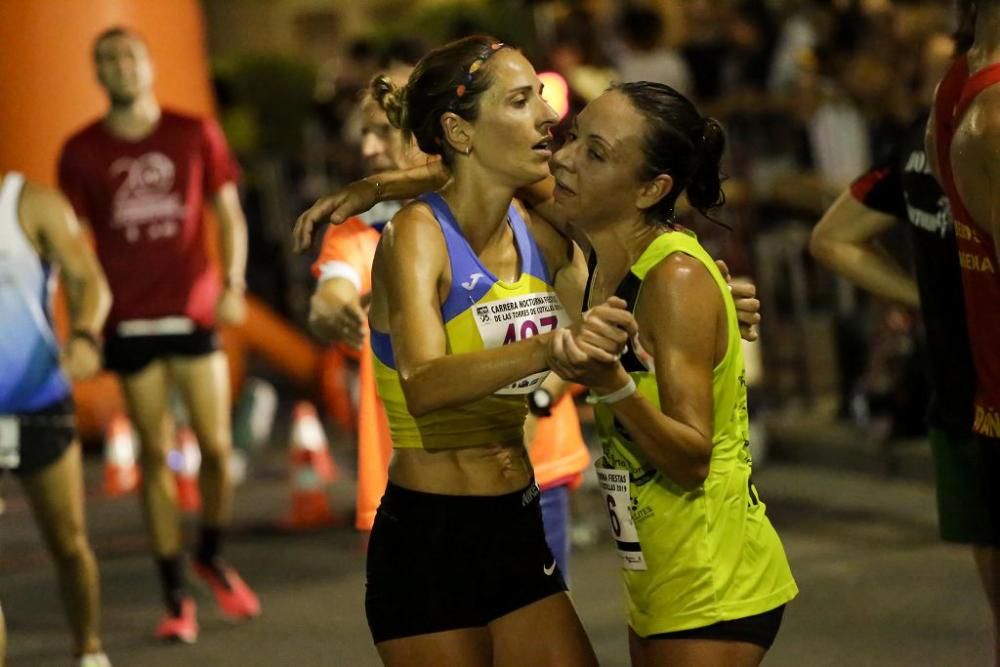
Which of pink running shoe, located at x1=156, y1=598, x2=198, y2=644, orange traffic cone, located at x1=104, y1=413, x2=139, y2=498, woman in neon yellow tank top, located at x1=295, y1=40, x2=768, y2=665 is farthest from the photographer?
orange traffic cone, located at x1=104, y1=413, x2=139, y2=498

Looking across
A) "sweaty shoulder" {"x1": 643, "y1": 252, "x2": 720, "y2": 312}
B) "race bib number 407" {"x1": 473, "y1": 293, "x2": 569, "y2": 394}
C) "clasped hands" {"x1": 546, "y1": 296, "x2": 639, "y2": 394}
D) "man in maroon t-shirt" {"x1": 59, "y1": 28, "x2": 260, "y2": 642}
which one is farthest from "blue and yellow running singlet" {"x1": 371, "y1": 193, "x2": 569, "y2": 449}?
"man in maroon t-shirt" {"x1": 59, "y1": 28, "x2": 260, "y2": 642}

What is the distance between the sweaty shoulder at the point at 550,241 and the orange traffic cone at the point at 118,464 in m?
8.01

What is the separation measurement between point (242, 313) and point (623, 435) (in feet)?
14.7

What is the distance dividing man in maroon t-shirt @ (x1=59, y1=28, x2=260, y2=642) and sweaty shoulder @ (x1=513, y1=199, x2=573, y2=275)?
12.4 feet

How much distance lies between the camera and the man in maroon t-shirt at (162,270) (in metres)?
8.01

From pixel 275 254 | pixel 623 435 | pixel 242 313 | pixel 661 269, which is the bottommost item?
pixel 275 254

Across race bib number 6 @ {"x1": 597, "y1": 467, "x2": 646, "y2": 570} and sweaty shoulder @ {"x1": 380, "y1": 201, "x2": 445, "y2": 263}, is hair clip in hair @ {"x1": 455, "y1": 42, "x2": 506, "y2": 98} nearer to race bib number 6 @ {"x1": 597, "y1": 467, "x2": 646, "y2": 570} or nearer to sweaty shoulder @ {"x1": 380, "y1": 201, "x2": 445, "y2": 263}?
sweaty shoulder @ {"x1": 380, "y1": 201, "x2": 445, "y2": 263}

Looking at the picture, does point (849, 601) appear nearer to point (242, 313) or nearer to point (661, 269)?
point (242, 313)

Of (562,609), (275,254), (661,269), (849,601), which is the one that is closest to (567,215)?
(661,269)

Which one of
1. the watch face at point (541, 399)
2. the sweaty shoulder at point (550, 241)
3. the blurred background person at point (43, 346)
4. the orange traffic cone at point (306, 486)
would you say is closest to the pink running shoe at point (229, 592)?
the blurred background person at point (43, 346)

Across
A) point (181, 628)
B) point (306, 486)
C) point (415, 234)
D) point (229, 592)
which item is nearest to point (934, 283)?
point (415, 234)

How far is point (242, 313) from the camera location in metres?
8.11

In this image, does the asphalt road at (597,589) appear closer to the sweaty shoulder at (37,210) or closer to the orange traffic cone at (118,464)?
the orange traffic cone at (118,464)

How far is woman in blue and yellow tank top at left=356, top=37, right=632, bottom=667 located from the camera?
4047 mm
